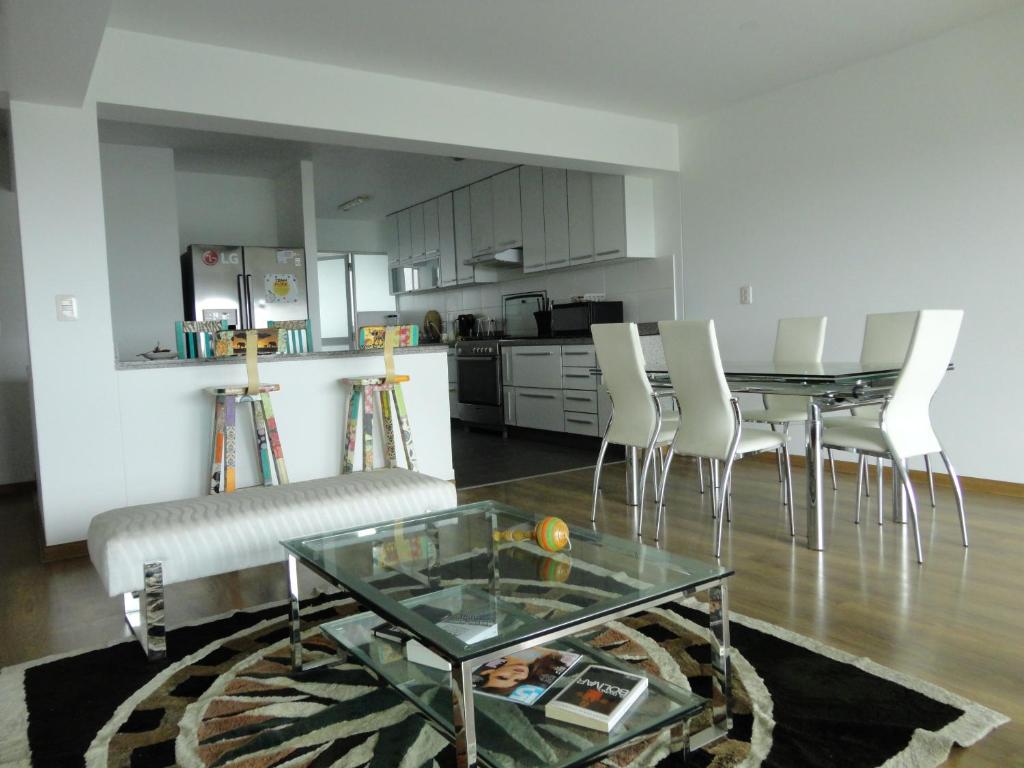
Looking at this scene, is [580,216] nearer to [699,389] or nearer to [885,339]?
[885,339]

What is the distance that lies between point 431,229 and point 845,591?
6.52 m

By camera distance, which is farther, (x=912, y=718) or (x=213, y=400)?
(x=213, y=400)

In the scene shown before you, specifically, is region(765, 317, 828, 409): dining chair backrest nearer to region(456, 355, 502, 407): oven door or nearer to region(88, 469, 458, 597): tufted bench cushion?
region(88, 469, 458, 597): tufted bench cushion

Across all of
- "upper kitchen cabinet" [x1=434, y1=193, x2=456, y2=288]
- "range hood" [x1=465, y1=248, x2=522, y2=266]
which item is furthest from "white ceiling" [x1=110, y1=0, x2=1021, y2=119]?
"upper kitchen cabinet" [x1=434, y1=193, x2=456, y2=288]

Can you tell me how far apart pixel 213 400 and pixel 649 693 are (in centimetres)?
296

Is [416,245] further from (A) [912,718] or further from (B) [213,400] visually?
(A) [912,718]

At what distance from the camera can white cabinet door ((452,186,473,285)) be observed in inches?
301

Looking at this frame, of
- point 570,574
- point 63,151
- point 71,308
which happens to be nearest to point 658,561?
point 570,574

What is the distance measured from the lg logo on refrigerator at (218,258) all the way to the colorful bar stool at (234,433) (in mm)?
2779

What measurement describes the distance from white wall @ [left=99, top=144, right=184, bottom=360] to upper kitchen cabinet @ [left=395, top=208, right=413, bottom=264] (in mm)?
3174

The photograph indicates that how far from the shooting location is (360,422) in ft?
13.8

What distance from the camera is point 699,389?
327 cm

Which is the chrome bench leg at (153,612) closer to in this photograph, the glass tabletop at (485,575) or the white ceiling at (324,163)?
the glass tabletop at (485,575)

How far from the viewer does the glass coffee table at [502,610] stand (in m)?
1.42
